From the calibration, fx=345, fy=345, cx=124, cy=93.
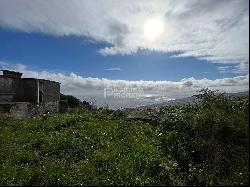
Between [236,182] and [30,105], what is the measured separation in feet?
67.6

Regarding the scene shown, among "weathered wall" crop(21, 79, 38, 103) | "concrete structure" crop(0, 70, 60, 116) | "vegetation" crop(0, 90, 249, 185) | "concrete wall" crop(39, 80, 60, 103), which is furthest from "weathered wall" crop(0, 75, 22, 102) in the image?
"vegetation" crop(0, 90, 249, 185)

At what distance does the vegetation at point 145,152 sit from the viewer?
836 cm

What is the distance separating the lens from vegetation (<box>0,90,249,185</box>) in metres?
8.36

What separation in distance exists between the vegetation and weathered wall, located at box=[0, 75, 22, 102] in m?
17.5

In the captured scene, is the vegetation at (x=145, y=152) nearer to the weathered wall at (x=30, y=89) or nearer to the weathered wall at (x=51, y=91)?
the weathered wall at (x=30, y=89)

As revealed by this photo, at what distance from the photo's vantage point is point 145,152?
10.3 metres

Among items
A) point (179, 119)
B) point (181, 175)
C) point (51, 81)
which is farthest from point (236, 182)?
point (51, 81)

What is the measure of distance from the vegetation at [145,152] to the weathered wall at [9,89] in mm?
17489

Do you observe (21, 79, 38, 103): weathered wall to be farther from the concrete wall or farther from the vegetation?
the vegetation

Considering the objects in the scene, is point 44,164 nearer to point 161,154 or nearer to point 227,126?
point 161,154

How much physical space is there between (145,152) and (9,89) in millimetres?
24283

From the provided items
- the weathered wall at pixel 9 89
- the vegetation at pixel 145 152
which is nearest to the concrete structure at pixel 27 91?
the weathered wall at pixel 9 89

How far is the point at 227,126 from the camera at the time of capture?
9297 mm

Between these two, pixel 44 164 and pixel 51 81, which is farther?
pixel 51 81
